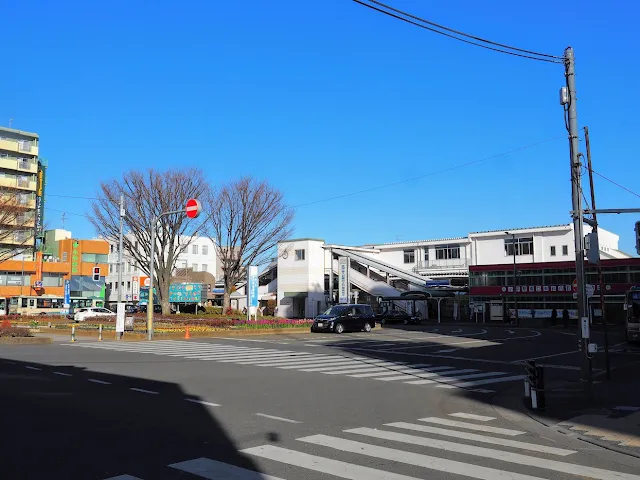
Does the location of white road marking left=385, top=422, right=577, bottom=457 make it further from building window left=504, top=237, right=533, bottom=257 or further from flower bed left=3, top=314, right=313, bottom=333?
building window left=504, top=237, right=533, bottom=257

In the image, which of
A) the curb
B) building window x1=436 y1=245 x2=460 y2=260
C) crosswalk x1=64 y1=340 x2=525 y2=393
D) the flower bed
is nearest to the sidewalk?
crosswalk x1=64 y1=340 x2=525 y2=393

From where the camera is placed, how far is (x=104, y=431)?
8102 millimetres

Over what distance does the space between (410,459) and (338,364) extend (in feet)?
39.7

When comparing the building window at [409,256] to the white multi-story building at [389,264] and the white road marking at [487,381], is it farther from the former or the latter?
the white road marking at [487,381]

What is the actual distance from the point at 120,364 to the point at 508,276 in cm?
4872

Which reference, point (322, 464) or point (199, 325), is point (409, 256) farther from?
point (322, 464)

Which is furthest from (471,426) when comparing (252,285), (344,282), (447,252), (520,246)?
(447,252)

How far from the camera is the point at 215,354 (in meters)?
21.9

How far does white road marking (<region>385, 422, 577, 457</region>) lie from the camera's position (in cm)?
767

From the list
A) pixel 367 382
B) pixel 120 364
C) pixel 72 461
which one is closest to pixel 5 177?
pixel 120 364

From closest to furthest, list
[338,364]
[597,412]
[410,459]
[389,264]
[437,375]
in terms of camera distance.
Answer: [410,459] < [597,412] < [437,375] < [338,364] < [389,264]

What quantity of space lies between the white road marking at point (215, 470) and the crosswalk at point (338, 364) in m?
8.69

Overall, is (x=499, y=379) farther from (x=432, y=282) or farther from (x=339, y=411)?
(x=432, y=282)

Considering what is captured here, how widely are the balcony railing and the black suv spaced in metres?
33.8
